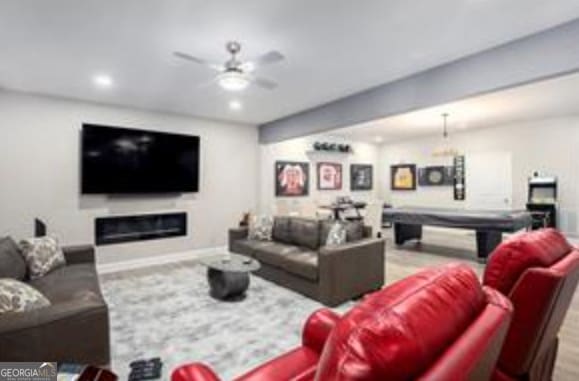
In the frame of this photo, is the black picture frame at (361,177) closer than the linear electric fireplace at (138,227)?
No

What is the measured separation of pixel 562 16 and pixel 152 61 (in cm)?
380

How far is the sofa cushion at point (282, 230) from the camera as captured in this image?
15.9ft

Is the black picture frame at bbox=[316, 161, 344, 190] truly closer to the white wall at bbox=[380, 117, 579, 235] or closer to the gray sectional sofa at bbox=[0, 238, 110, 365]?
the white wall at bbox=[380, 117, 579, 235]

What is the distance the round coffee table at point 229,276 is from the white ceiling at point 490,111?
11.9 feet

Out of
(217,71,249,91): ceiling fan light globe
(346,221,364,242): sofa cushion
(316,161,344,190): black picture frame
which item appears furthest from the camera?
(316,161,344,190): black picture frame

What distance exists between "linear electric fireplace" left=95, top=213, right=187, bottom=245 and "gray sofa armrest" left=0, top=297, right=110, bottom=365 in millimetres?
3516

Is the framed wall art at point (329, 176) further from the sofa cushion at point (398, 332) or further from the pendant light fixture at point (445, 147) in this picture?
the sofa cushion at point (398, 332)

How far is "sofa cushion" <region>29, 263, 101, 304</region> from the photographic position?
8.39 ft

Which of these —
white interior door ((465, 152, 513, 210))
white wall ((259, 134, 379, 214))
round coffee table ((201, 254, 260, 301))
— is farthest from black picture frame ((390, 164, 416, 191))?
round coffee table ((201, 254, 260, 301))

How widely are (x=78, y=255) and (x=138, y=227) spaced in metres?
1.84

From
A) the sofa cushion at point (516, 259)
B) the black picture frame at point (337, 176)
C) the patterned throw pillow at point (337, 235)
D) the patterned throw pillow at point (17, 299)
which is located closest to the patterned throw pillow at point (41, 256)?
the patterned throw pillow at point (17, 299)

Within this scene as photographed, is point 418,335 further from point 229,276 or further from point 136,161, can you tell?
point 136,161

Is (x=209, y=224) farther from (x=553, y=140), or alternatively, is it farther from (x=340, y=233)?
A: (x=553, y=140)

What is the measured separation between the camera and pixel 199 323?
3137 millimetres
